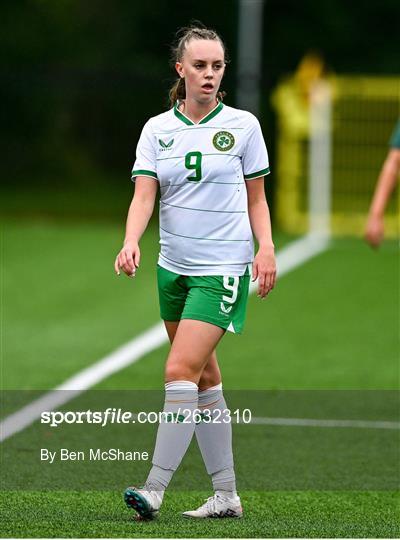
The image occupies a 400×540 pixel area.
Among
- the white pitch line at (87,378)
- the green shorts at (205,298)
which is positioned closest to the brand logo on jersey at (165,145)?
the green shorts at (205,298)

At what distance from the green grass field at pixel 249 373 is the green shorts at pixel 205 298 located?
86 centimetres

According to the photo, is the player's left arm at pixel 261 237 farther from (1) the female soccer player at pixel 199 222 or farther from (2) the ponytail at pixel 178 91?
(2) the ponytail at pixel 178 91

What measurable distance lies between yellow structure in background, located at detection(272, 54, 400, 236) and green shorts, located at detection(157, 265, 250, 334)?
1619 cm

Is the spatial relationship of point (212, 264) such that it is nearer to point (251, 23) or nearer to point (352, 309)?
point (352, 309)

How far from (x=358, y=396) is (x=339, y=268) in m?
7.65

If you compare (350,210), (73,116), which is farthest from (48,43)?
(350,210)

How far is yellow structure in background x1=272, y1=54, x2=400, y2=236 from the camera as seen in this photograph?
23500 mm

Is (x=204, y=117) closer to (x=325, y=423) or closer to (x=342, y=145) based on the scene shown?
(x=325, y=423)

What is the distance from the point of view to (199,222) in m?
6.59

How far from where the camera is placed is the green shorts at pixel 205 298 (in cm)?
656

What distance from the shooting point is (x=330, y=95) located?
23.8 metres

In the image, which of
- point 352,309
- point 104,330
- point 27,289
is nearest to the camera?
point 104,330

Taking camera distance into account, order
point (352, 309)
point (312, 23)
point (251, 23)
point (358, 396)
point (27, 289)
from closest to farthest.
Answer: point (358, 396) → point (352, 309) → point (27, 289) → point (251, 23) → point (312, 23)

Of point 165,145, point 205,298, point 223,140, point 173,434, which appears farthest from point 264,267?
point 173,434
